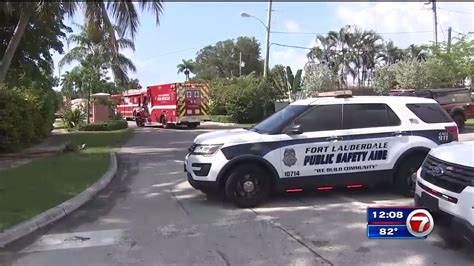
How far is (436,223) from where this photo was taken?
550 centimetres

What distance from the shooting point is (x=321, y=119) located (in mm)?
8516

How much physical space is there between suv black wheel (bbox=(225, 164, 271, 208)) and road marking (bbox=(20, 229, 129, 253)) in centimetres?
195

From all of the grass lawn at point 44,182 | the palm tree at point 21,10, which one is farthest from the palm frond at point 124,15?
the grass lawn at point 44,182

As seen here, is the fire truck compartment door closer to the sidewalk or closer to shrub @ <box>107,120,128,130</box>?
shrub @ <box>107,120,128,130</box>

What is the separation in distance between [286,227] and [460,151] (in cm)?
254

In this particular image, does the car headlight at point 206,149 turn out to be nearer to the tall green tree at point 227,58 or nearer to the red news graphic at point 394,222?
the red news graphic at point 394,222

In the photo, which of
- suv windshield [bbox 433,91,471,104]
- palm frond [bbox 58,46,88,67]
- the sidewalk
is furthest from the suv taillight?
palm frond [bbox 58,46,88,67]

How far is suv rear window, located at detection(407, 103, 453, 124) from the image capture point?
8.80 metres

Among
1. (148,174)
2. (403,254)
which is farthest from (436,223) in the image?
(148,174)

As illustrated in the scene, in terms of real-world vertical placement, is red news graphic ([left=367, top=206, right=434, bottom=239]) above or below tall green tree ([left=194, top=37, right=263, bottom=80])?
below

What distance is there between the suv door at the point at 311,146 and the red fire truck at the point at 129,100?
3215 cm

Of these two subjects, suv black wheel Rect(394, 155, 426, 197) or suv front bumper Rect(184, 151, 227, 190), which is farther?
suv black wheel Rect(394, 155, 426, 197)

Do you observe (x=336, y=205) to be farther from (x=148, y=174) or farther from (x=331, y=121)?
(x=148, y=174)

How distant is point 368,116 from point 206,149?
111 inches
